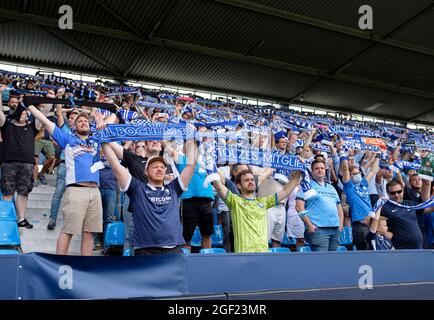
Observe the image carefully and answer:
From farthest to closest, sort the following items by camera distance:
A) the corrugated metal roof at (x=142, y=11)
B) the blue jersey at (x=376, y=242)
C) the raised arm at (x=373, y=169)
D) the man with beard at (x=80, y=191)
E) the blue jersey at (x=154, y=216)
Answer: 1. the corrugated metal roof at (x=142, y=11)
2. the raised arm at (x=373, y=169)
3. the blue jersey at (x=376, y=242)
4. the man with beard at (x=80, y=191)
5. the blue jersey at (x=154, y=216)

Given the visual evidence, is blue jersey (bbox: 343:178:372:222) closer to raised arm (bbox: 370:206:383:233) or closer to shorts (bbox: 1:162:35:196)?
raised arm (bbox: 370:206:383:233)

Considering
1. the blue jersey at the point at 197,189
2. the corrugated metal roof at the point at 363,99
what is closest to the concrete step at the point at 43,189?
the blue jersey at the point at 197,189

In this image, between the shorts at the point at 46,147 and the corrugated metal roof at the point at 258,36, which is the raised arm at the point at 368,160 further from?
the corrugated metal roof at the point at 258,36

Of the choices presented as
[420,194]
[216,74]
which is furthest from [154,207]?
[216,74]

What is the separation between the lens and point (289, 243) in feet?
20.2

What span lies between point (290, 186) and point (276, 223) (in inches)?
47.6

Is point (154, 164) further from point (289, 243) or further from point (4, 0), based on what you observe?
point (4, 0)

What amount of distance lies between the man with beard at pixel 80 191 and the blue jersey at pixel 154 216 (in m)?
0.86

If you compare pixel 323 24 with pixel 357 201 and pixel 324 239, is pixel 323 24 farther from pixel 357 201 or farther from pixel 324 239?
pixel 324 239

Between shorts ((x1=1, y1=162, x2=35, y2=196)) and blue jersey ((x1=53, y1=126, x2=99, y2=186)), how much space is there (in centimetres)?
83

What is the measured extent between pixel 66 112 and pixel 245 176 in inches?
142

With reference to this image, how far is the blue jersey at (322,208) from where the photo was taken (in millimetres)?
4992

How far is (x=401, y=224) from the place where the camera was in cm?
538
